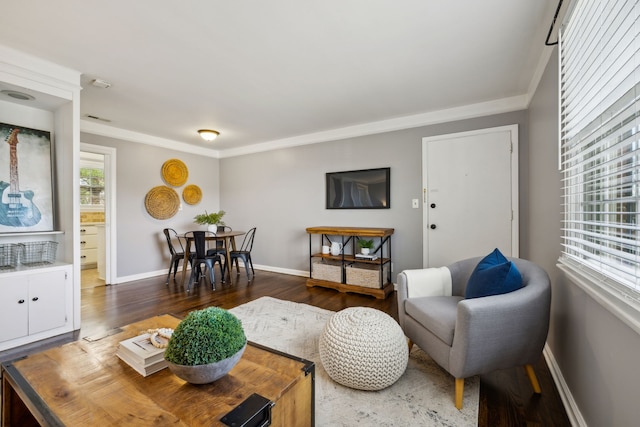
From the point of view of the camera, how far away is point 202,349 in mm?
1016

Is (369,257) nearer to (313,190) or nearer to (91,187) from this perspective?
(313,190)

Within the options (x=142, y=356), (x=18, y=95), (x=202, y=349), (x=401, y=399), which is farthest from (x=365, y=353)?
(x=18, y=95)

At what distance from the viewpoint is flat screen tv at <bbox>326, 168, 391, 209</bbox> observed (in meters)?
4.01

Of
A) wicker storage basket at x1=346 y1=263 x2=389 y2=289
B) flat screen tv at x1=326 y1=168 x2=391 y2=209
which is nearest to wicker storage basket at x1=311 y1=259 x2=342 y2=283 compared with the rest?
wicker storage basket at x1=346 y1=263 x2=389 y2=289

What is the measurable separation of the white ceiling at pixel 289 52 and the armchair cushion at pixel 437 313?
1.93 meters

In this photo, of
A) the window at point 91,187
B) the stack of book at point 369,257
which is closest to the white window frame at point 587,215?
the stack of book at point 369,257

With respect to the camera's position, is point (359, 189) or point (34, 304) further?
point (359, 189)

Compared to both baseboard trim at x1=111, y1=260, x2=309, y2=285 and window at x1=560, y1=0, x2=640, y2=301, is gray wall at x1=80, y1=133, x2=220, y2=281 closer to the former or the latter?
baseboard trim at x1=111, y1=260, x2=309, y2=285

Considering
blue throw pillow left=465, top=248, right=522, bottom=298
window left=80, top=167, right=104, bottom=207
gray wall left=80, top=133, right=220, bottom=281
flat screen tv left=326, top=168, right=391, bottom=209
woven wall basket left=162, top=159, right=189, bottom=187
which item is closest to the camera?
blue throw pillow left=465, top=248, right=522, bottom=298

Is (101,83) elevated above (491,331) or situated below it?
above

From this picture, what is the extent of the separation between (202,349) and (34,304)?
2.53 metres

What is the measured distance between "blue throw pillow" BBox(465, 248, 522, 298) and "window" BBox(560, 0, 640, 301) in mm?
304

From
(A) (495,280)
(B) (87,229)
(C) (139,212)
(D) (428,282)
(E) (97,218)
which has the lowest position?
(D) (428,282)

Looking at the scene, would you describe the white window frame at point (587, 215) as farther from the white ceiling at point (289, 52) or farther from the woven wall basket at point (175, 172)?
the woven wall basket at point (175, 172)
